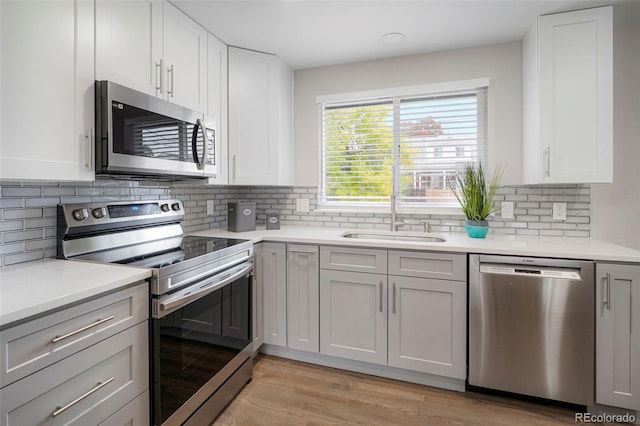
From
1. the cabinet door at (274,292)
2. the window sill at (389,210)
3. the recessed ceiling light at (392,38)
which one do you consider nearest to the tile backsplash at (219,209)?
the window sill at (389,210)

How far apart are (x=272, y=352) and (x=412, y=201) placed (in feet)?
5.53

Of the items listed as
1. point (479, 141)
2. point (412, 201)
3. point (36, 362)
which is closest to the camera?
point (36, 362)

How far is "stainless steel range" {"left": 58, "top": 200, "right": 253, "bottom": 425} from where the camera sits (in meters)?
1.42

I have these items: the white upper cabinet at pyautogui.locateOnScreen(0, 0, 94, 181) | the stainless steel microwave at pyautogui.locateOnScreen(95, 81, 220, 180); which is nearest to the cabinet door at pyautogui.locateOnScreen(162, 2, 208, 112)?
the stainless steel microwave at pyautogui.locateOnScreen(95, 81, 220, 180)

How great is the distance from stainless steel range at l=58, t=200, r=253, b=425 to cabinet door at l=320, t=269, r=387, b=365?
540mm

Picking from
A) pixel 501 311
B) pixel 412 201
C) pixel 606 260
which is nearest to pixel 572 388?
pixel 501 311

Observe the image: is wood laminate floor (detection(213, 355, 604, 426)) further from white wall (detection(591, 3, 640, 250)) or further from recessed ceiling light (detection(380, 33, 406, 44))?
recessed ceiling light (detection(380, 33, 406, 44))

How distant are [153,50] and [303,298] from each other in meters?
1.83

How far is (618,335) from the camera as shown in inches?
69.1

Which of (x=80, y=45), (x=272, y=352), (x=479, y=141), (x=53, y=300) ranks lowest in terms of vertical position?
(x=272, y=352)

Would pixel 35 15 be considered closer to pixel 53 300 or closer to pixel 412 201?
pixel 53 300

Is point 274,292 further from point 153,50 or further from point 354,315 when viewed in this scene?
point 153,50

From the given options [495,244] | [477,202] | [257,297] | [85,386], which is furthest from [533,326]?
[85,386]

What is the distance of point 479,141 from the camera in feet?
8.40
